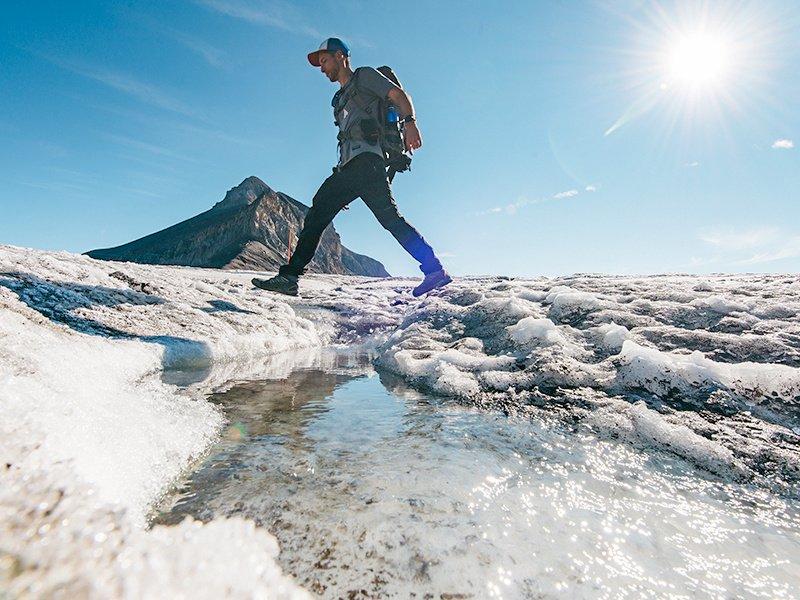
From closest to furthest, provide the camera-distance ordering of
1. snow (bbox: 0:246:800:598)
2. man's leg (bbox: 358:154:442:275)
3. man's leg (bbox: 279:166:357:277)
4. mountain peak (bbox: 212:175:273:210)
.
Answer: snow (bbox: 0:246:800:598) < man's leg (bbox: 358:154:442:275) < man's leg (bbox: 279:166:357:277) < mountain peak (bbox: 212:175:273:210)

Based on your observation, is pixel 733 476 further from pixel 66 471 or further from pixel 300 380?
pixel 300 380

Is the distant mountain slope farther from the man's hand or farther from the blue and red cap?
the man's hand

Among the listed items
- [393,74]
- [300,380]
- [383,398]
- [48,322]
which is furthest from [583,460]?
A: [393,74]

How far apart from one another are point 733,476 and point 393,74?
233 inches

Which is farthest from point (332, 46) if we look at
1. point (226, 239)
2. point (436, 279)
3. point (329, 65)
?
point (226, 239)

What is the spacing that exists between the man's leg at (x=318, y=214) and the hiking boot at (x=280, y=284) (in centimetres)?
10

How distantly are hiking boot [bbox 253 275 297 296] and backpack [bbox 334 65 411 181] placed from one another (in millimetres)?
2067

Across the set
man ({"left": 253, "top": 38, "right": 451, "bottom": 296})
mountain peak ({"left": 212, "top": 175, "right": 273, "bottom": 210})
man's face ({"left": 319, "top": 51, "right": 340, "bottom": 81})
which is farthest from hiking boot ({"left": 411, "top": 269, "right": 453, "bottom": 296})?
mountain peak ({"left": 212, "top": 175, "right": 273, "bottom": 210})

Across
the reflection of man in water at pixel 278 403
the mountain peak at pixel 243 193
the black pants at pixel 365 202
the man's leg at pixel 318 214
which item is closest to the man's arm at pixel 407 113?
the black pants at pixel 365 202

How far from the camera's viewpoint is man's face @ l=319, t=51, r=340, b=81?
5.89m

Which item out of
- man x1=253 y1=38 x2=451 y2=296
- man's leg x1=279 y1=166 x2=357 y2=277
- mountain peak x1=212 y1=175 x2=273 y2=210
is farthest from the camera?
mountain peak x1=212 y1=175 x2=273 y2=210

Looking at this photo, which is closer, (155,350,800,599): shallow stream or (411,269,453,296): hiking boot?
(155,350,800,599): shallow stream

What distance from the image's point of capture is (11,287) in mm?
2938

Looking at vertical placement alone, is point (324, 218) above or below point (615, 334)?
above
